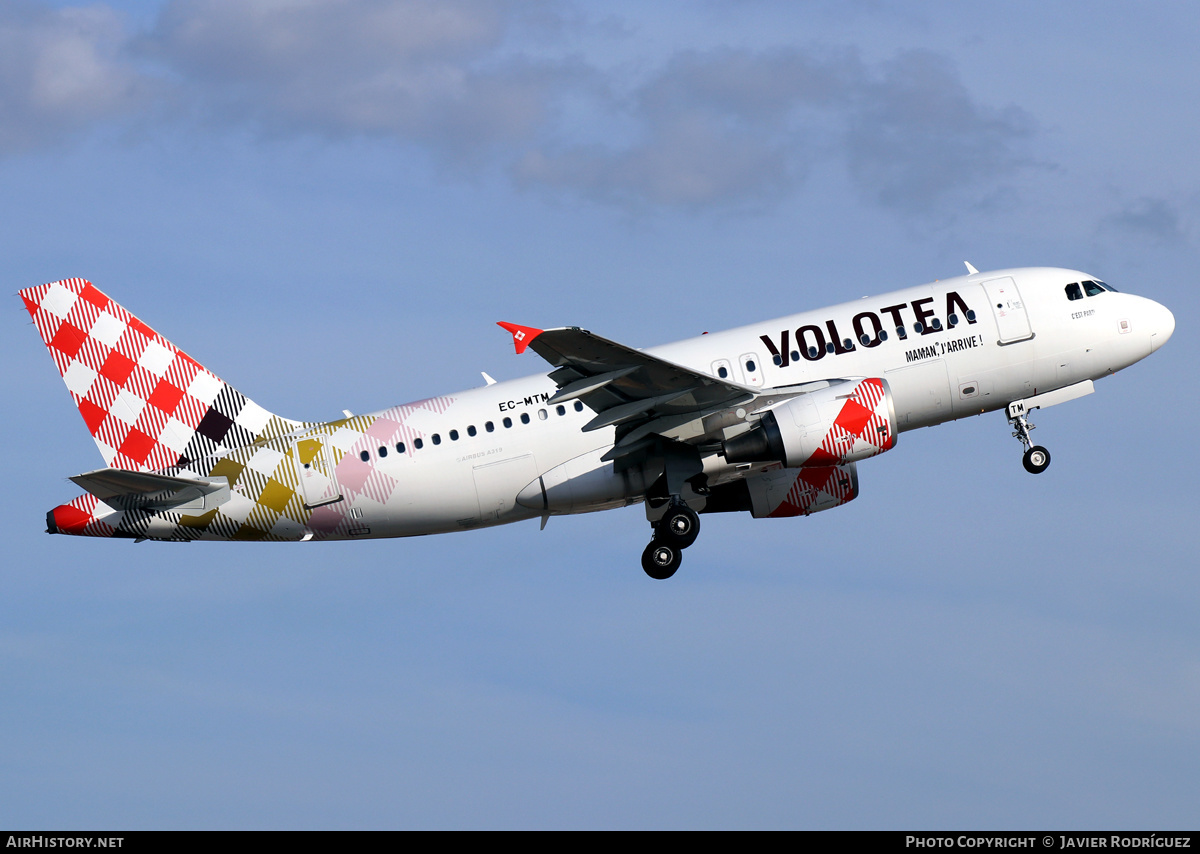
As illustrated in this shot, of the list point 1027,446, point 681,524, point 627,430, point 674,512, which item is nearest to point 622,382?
point 627,430

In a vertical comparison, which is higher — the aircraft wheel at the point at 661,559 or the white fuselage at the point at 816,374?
the white fuselage at the point at 816,374

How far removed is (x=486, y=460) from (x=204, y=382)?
9147 mm

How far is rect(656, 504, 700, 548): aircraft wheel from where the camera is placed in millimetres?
40375

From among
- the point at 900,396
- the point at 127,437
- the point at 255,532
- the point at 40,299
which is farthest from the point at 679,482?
the point at 40,299

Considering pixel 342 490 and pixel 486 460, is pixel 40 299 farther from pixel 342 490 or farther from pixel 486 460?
pixel 486 460

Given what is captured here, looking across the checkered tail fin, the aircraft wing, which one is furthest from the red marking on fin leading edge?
the checkered tail fin

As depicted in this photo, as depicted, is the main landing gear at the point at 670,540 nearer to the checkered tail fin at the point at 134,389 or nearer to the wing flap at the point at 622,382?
the wing flap at the point at 622,382

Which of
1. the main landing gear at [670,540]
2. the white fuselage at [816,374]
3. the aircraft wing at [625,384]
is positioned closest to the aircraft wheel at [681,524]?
the main landing gear at [670,540]

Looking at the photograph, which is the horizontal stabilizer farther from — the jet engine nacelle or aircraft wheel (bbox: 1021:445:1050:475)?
aircraft wheel (bbox: 1021:445:1050:475)

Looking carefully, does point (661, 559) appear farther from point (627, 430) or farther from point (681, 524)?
point (627, 430)

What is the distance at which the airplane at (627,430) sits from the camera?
39.1m

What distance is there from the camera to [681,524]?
132ft

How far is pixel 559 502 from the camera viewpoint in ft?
131

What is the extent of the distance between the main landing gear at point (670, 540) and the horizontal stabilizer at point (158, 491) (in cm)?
1192
